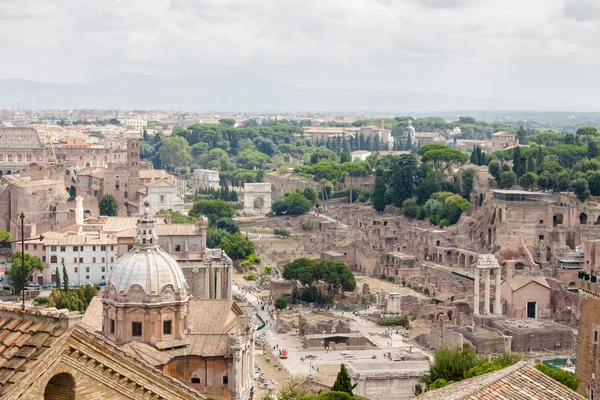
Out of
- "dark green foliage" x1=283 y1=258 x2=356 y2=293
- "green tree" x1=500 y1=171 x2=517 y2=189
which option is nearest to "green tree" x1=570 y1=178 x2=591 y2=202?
"green tree" x1=500 y1=171 x2=517 y2=189

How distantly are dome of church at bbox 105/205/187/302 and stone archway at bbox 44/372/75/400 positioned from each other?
19.9 m

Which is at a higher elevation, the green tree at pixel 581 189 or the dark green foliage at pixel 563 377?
the green tree at pixel 581 189

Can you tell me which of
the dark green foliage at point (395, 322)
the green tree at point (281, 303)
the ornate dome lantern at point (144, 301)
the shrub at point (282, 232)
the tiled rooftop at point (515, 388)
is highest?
the tiled rooftop at point (515, 388)

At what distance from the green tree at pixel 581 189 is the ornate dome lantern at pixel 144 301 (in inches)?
1699

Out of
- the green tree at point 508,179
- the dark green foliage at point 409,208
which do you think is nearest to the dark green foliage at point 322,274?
the dark green foliage at point 409,208

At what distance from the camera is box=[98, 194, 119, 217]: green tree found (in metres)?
76.4

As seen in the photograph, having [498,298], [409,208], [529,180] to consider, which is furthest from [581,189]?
[498,298]

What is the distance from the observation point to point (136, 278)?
2961cm

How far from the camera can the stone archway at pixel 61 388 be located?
952 centimetres

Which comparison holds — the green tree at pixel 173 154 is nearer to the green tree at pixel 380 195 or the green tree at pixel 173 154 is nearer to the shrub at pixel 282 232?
the shrub at pixel 282 232

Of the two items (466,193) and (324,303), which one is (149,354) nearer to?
(324,303)

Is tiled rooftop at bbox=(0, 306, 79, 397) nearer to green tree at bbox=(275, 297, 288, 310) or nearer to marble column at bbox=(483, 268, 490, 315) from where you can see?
green tree at bbox=(275, 297, 288, 310)

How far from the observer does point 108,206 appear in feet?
251

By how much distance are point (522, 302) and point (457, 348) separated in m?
20.5
